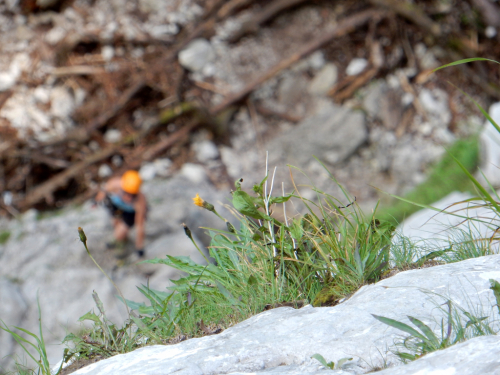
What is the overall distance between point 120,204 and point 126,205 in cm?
9

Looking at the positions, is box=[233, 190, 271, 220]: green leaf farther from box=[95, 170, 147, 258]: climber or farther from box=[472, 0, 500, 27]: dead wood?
box=[472, 0, 500, 27]: dead wood

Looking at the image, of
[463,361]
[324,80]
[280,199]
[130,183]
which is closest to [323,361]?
[463,361]

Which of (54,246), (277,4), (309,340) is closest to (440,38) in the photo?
(277,4)

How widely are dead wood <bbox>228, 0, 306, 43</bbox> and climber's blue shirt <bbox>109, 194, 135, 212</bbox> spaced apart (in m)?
3.96

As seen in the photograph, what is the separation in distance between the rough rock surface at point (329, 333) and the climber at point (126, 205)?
165 inches

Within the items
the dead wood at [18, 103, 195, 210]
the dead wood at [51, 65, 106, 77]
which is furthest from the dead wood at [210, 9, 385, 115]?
the dead wood at [51, 65, 106, 77]

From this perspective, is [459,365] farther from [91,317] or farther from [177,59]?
[177,59]

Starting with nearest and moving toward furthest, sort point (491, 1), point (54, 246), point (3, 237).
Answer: point (54, 246), point (3, 237), point (491, 1)

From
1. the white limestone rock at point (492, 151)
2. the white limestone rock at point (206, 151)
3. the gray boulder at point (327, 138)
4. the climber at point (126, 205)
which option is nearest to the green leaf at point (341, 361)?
the white limestone rock at point (492, 151)

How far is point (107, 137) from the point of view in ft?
24.8

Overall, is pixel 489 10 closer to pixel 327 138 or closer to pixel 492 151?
pixel 327 138

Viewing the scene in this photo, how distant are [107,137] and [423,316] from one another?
724 cm

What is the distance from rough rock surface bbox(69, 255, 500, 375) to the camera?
3.52 ft

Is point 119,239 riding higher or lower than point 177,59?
lower
